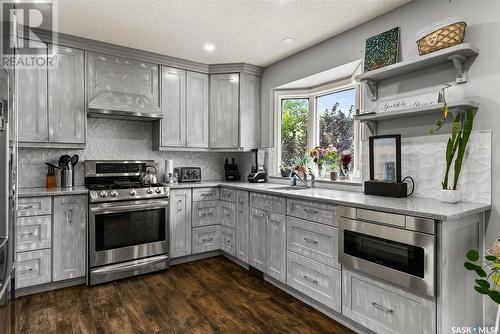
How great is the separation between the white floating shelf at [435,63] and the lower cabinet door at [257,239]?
1665mm

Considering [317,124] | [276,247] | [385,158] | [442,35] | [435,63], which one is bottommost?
[276,247]

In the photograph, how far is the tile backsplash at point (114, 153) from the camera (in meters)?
3.23

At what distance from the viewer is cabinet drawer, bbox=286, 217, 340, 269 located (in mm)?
2334

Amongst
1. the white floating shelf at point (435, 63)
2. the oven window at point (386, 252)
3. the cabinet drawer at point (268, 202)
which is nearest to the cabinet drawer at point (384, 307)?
the oven window at point (386, 252)

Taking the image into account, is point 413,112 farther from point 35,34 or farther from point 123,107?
point 35,34

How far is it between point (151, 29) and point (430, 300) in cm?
322

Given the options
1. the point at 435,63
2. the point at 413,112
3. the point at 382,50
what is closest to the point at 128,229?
the point at 413,112

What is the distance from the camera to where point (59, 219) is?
9.45 feet

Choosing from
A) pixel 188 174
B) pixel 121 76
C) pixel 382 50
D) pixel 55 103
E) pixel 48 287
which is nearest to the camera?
pixel 382 50

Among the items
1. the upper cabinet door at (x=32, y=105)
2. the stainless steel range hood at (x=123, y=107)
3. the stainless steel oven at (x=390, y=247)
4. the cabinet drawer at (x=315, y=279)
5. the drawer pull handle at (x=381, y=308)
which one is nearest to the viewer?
the stainless steel oven at (x=390, y=247)

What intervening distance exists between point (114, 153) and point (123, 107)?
669mm

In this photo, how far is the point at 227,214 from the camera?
12.3 feet

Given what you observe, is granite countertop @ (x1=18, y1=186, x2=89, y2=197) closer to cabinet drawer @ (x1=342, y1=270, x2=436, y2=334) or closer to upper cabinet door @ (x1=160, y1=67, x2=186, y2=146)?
upper cabinet door @ (x1=160, y1=67, x2=186, y2=146)

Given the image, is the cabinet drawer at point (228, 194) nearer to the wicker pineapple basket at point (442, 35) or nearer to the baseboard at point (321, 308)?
the baseboard at point (321, 308)
